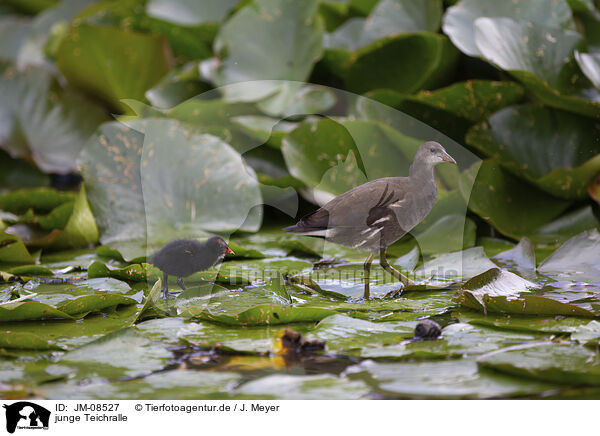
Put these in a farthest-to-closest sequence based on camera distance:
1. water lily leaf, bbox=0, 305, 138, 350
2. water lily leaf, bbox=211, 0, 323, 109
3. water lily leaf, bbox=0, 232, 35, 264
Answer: water lily leaf, bbox=211, 0, 323, 109, water lily leaf, bbox=0, 232, 35, 264, water lily leaf, bbox=0, 305, 138, 350

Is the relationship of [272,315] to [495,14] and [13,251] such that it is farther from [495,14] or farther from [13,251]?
[495,14]

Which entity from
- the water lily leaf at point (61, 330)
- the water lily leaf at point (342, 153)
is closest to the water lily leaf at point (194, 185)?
the water lily leaf at point (342, 153)

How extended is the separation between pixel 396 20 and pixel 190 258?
5.22 feet

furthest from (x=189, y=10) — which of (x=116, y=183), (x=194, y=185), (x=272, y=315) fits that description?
(x=272, y=315)

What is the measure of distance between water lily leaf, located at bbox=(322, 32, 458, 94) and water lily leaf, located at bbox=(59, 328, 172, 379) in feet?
5.46

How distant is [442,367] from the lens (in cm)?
118

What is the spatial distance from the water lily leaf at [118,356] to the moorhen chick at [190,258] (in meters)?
0.30

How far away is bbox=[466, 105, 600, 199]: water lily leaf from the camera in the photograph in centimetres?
221

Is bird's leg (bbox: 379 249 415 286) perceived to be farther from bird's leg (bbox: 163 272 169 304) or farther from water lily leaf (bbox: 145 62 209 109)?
water lily leaf (bbox: 145 62 209 109)

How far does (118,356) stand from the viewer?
126 cm

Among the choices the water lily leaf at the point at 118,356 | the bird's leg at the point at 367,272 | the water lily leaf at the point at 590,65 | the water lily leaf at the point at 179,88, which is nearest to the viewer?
the water lily leaf at the point at 118,356

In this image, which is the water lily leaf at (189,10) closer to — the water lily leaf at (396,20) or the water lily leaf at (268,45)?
the water lily leaf at (268,45)

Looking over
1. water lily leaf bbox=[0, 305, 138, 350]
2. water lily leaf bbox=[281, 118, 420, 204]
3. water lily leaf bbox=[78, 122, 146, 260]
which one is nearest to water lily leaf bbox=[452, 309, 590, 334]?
water lily leaf bbox=[281, 118, 420, 204]

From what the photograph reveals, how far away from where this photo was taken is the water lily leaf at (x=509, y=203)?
2064 millimetres
